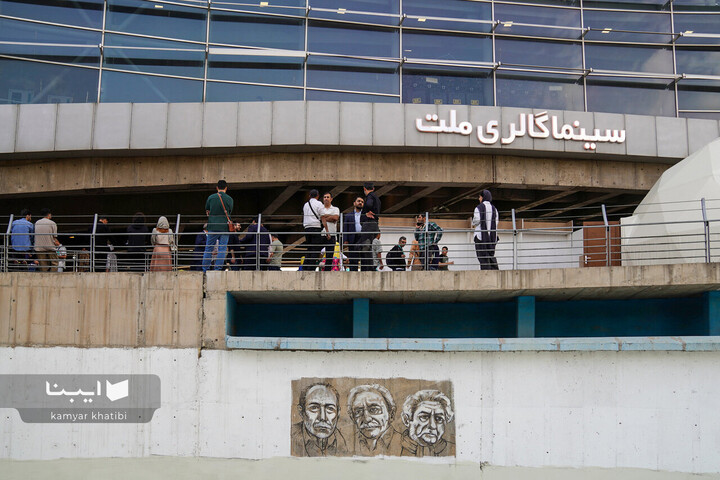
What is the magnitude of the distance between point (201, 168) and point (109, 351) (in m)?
6.82

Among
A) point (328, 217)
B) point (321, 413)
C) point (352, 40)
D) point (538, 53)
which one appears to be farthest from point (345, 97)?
point (321, 413)

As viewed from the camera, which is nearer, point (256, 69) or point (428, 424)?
point (428, 424)

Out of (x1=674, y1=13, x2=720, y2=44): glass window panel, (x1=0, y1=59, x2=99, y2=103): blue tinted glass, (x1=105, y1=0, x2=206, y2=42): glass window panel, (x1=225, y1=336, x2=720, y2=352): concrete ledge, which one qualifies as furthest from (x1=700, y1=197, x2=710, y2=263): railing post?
(x1=0, y1=59, x2=99, y2=103): blue tinted glass

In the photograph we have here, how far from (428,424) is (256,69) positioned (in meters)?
11.2

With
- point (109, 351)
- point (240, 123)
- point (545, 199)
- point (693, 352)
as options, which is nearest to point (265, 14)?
point (240, 123)

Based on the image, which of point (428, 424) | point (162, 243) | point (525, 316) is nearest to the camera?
point (428, 424)

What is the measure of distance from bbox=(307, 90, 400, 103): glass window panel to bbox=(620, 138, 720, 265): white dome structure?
286 inches

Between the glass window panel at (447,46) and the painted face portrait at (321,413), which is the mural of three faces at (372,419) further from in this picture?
the glass window panel at (447,46)

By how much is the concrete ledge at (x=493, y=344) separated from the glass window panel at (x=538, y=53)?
10618 millimetres

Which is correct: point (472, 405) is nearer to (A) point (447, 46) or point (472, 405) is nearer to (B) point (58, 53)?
(A) point (447, 46)

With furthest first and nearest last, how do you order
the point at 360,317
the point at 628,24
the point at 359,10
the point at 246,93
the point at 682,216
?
1. the point at 628,24
2. the point at 359,10
3. the point at 246,93
4. the point at 682,216
5. the point at 360,317

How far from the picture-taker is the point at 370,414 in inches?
476

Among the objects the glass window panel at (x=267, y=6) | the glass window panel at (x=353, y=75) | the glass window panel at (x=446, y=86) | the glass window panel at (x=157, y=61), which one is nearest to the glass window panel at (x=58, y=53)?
the glass window panel at (x=157, y=61)

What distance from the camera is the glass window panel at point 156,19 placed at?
19.0 m
